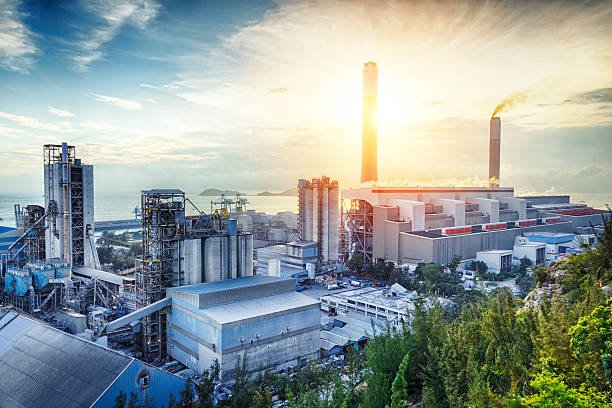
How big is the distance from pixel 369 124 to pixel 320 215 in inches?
595

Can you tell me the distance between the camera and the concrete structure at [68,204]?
72.8 ft

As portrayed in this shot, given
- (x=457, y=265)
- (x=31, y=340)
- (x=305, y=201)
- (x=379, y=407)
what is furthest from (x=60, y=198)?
(x=457, y=265)

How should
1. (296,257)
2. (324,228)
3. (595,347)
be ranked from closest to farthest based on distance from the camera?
(595,347) → (296,257) → (324,228)

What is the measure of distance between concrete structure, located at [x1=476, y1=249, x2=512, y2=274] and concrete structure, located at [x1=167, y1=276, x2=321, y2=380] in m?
20.9

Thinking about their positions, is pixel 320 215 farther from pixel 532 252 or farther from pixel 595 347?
pixel 595 347

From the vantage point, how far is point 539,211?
5212 cm

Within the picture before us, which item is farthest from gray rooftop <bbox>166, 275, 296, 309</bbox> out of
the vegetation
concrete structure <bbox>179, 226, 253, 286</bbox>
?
the vegetation

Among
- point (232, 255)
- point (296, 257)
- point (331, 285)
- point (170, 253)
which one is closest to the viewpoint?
point (170, 253)

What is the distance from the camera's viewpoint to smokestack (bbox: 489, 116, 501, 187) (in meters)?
52.7

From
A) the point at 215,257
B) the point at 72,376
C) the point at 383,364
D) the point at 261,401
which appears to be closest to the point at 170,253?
the point at 215,257

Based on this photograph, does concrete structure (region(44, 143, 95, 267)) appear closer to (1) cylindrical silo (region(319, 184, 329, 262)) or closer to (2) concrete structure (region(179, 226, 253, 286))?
(2) concrete structure (region(179, 226, 253, 286))

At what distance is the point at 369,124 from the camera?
44.6 meters

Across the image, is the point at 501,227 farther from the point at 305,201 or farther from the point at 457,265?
the point at 305,201

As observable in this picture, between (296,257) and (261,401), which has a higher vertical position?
(261,401)
